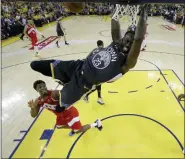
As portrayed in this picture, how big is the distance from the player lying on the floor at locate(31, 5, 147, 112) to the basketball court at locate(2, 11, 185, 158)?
1455 millimetres

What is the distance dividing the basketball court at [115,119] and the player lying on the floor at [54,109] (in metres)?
0.35

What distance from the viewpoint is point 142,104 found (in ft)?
16.4

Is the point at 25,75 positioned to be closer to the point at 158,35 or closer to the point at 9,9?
the point at 158,35

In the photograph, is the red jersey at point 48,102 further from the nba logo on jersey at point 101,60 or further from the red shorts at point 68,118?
the nba logo on jersey at point 101,60

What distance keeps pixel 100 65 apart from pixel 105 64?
57 millimetres

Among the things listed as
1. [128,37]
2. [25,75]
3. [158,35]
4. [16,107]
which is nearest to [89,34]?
[158,35]

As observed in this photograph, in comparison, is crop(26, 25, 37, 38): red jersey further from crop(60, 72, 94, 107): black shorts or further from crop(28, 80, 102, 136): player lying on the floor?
crop(60, 72, 94, 107): black shorts

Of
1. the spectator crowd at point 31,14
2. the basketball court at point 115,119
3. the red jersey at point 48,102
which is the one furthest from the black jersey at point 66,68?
the spectator crowd at point 31,14

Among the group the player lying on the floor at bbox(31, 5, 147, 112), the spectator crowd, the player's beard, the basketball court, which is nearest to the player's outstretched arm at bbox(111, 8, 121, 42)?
the player lying on the floor at bbox(31, 5, 147, 112)

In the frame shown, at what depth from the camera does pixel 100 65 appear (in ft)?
7.43

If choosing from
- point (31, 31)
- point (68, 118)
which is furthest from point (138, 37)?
point (31, 31)

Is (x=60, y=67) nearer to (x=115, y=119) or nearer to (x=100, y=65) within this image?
(x=100, y=65)

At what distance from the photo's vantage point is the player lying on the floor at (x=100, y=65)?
6.62 feet

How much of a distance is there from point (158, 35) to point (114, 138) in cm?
1018
